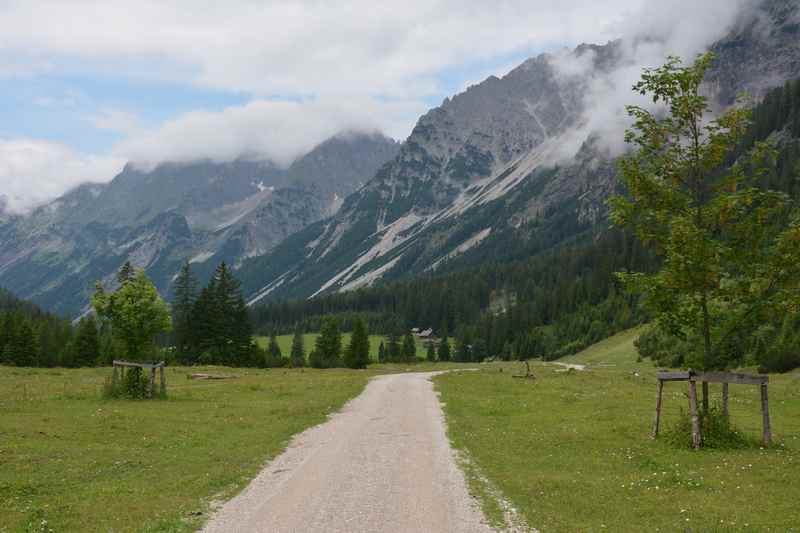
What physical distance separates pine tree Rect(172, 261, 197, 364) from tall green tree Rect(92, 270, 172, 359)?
5124cm

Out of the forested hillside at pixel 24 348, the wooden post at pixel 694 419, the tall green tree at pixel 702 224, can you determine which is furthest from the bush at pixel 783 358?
the forested hillside at pixel 24 348

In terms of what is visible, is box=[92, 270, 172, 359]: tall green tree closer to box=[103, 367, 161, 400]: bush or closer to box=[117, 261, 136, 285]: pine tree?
box=[117, 261, 136, 285]: pine tree

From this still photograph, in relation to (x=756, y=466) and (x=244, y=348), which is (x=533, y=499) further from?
(x=244, y=348)

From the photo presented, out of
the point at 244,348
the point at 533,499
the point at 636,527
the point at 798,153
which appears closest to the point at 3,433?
the point at 533,499

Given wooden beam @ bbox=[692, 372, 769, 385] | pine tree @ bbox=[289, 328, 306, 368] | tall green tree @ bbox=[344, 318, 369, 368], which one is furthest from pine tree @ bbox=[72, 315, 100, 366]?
wooden beam @ bbox=[692, 372, 769, 385]

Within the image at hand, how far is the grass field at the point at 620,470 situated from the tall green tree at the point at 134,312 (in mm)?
20350

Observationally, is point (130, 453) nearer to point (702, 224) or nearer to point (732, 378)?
point (732, 378)

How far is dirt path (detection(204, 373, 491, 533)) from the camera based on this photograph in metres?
13.3

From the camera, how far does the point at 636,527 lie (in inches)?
522

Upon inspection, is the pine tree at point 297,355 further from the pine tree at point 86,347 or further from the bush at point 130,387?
the bush at point 130,387

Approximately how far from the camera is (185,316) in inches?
4026

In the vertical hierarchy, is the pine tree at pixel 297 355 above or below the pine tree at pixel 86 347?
below

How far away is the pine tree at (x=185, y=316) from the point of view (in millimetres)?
96062

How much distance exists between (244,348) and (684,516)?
89.8 meters
